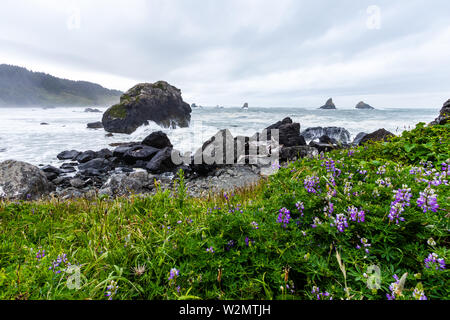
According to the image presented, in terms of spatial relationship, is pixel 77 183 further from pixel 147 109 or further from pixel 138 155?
pixel 147 109

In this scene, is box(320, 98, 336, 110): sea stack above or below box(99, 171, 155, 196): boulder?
above

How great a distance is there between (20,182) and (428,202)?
11.9 metres

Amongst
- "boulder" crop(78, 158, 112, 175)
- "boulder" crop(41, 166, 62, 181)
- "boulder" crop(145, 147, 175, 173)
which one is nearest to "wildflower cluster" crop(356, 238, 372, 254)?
"boulder" crop(145, 147, 175, 173)

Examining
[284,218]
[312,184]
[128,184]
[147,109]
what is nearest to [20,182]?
[128,184]

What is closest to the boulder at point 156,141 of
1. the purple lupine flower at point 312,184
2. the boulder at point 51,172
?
the boulder at point 51,172

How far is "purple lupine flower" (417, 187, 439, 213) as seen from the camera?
1.58 metres

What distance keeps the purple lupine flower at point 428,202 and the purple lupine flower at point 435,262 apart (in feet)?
1.22

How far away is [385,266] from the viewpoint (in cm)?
144

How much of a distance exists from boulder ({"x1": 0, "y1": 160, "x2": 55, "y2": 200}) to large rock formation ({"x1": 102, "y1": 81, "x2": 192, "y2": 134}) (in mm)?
23444

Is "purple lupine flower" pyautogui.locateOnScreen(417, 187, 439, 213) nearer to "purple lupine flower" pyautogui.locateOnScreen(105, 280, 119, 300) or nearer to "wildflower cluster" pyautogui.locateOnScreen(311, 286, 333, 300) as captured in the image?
"wildflower cluster" pyautogui.locateOnScreen(311, 286, 333, 300)

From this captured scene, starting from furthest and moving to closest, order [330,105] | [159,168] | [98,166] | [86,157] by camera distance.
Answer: [330,105] → [86,157] → [98,166] → [159,168]

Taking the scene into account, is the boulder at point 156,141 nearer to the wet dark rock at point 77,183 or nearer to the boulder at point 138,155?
the boulder at point 138,155

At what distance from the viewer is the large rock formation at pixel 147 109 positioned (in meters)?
31.7

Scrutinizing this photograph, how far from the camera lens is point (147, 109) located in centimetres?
3569
